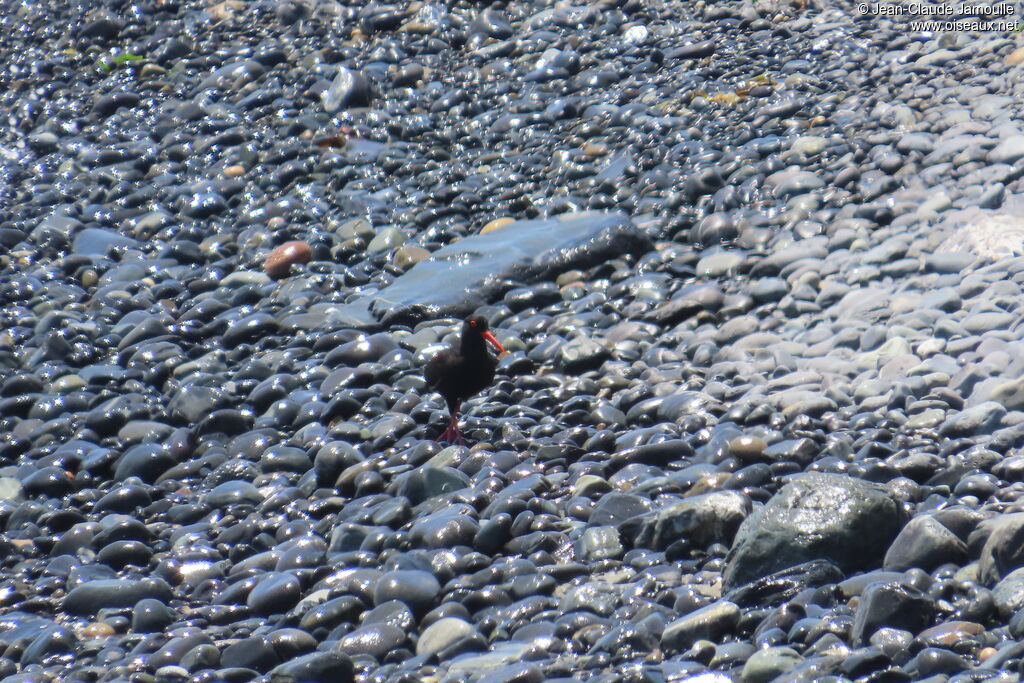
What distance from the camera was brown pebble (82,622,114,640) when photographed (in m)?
5.04

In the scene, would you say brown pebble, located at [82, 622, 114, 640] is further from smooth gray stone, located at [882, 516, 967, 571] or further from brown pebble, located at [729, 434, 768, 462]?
smooth gray stone, located at [882, 516, 967, 571]

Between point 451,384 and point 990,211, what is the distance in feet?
11.3

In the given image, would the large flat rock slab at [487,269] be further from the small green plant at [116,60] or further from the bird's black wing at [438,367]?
the small green plant at [116,60]

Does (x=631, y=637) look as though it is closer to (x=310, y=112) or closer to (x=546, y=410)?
(x=546, y=410)

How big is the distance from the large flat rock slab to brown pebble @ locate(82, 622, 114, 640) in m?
3.22

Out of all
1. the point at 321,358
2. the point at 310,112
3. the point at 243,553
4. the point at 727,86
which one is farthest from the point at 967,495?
the point at 310,112

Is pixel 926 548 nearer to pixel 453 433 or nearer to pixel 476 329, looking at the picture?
pixel 453 433

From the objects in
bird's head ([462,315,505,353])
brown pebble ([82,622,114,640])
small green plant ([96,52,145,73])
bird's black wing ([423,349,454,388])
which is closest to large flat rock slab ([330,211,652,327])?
bird's head ([462,315,505,353])

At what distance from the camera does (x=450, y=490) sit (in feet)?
18.8

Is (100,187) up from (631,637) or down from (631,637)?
up

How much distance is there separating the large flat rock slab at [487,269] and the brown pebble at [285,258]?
3.39ft

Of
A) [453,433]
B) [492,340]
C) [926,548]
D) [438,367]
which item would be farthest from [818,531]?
[492,340]

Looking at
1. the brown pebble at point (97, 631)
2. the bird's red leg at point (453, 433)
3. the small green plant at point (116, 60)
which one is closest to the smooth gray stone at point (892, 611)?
the bird's red leg at point (453, 433)

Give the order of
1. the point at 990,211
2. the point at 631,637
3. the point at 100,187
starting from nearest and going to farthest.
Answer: the point at 631,637 < the point at 990,211 < the point at 100,187
